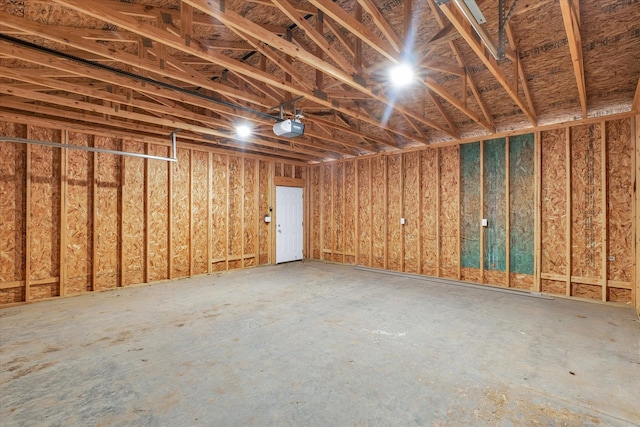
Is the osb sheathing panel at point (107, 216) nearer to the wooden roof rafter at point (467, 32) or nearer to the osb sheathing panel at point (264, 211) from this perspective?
the osb sheathing panel at point (264, 211)

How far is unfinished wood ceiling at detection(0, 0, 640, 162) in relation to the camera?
99.9 inches

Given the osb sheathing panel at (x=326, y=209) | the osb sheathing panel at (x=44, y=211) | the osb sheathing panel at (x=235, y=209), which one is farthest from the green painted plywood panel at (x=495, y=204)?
the osb sheathing panel at (x=44, y=211)

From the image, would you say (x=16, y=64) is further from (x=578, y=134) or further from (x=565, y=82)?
(x=578, y=134)

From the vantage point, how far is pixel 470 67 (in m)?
4.39

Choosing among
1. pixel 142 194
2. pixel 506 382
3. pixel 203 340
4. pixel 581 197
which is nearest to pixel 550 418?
pixel 506 382

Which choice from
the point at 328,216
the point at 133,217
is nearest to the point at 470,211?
the point at 328,216

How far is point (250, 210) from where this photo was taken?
769 centimetres

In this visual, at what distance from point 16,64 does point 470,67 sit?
19.7 feet

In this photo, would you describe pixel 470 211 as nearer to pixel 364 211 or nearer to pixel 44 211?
pixel 364 211

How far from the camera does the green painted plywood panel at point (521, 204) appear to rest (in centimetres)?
539

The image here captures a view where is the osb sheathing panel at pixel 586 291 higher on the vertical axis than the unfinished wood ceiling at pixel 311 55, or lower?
lower

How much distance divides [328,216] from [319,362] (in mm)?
5968

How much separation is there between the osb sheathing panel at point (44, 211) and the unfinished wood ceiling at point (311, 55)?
0.47m

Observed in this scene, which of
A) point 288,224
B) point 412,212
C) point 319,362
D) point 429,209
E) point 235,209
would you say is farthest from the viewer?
point 288,224
